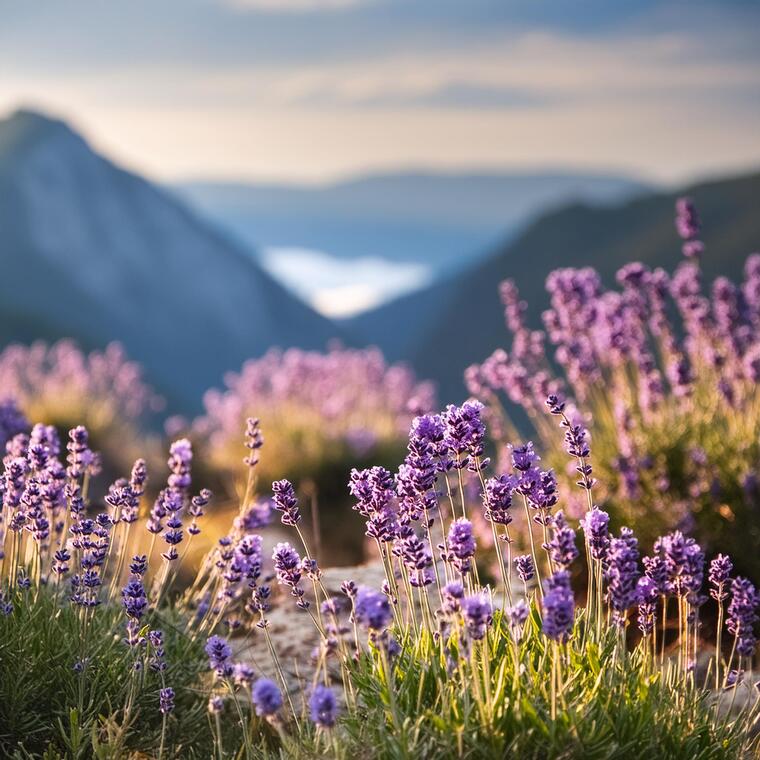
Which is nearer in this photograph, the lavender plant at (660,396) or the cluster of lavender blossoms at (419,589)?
the cluster of lavender blossoms at (419,589)

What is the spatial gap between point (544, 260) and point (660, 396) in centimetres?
4475

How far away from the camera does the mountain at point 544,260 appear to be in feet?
117

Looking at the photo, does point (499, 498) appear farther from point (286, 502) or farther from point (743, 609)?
point (743, 609)

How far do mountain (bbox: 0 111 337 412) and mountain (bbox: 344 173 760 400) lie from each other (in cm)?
1834

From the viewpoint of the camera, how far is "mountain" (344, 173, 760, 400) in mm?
35628

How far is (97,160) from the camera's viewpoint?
88750mm

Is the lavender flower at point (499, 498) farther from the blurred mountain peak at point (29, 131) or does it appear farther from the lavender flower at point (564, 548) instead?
the blurred mountain peak at point (29, 131)

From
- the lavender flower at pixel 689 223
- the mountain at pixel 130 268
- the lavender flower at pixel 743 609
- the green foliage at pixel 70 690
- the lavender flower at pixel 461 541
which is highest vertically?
the mountain at pixel 130 268

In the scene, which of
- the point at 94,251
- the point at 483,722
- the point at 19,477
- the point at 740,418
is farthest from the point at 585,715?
the point at 94,251

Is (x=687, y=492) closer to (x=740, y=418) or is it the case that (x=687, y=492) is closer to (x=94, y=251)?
(x=740, y=418)

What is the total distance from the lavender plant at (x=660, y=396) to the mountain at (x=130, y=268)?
62296 millimetres

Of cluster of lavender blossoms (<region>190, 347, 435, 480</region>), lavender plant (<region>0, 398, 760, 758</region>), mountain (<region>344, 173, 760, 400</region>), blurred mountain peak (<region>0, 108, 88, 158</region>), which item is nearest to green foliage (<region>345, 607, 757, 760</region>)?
lavender plant (<region>0, 398, 760, 758</region>)

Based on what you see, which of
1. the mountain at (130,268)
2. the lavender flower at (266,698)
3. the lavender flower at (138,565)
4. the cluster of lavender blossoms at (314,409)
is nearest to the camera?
the lavender flower at (266,698)

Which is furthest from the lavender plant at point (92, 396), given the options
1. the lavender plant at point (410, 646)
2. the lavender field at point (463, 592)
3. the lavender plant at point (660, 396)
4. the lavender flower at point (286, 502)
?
the lavender flower at point (286, 502)
